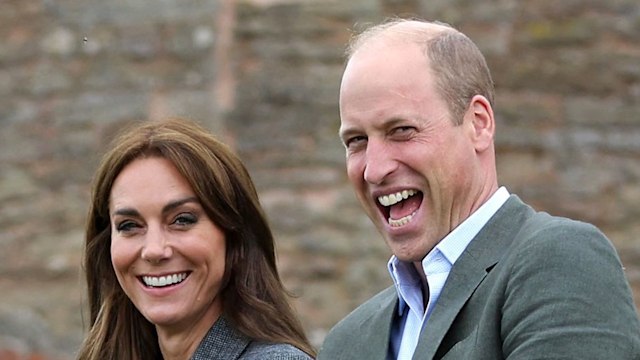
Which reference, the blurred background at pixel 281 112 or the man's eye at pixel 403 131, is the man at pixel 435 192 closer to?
the man's eye at pixel 403 131

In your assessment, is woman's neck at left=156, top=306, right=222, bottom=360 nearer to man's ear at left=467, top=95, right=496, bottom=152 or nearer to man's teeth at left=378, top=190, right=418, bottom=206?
man's teeth at left=378, top=190, right=418, bottom=206

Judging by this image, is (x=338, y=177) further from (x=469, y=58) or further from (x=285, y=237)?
(x=469, y=58)

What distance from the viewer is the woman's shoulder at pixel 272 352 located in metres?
3.23

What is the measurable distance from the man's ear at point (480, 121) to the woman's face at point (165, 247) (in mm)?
897

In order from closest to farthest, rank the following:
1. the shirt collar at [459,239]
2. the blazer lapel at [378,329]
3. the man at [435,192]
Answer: the man at [435,192]
the shirt collar at [459,239]
the blazer lapel at [378,329]

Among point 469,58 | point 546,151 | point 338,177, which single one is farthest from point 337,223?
point 469,58

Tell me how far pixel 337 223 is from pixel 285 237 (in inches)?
10.3

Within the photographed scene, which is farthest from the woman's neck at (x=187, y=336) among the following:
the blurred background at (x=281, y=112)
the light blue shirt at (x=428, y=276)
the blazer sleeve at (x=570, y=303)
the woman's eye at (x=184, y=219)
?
the blurred background at (x=281, y=112)

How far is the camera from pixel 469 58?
271cm

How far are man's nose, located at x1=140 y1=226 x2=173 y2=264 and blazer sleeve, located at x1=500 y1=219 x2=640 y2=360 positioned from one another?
3.69 ft

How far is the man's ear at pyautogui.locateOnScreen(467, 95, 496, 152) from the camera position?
2.68 m

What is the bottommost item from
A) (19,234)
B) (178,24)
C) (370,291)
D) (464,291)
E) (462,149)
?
(370,291)

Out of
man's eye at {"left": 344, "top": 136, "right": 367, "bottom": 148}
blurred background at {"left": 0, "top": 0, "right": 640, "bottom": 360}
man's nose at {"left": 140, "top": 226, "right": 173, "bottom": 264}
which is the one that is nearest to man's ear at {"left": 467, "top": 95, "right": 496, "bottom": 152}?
man's eye at {"left": 344, "top": 136, "right": 367, "bottom": 148}

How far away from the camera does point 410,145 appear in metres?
2.62
